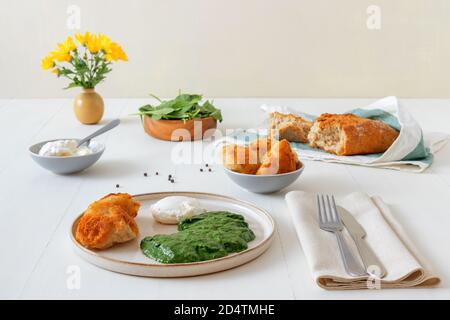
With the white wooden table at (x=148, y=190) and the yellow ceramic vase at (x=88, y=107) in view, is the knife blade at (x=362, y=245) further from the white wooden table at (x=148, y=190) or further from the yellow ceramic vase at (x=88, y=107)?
the yellow ceramic vase at (x=88, y=107)

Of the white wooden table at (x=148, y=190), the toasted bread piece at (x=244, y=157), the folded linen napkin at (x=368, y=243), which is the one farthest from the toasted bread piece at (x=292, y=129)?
the folded linen napkin at (x=368, y=243)

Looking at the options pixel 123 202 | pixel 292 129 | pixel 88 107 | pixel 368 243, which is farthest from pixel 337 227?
pixel 88 107

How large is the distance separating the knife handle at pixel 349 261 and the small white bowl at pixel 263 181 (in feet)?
0.96

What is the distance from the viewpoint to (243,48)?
3402mm

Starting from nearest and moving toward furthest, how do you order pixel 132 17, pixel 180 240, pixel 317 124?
pixel 180 240 < pixel 317 124 < pixel 132 17

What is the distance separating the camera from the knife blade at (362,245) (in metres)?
1.12

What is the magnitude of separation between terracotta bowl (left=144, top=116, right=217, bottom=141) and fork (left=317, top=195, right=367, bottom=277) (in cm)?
72

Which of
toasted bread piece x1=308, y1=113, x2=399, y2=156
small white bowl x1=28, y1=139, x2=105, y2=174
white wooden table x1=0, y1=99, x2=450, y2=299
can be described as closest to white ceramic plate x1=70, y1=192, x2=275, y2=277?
white wooden table x1=0, y1=99, x2=450, y2=299

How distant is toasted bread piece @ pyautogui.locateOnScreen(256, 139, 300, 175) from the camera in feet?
4.95

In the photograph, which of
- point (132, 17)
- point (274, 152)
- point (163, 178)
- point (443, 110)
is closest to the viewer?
point (274, 152)

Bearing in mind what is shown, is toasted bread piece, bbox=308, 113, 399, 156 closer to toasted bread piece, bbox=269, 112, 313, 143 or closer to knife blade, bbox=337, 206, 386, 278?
toasted bread piece, bbox=269, 112, 313, 143
